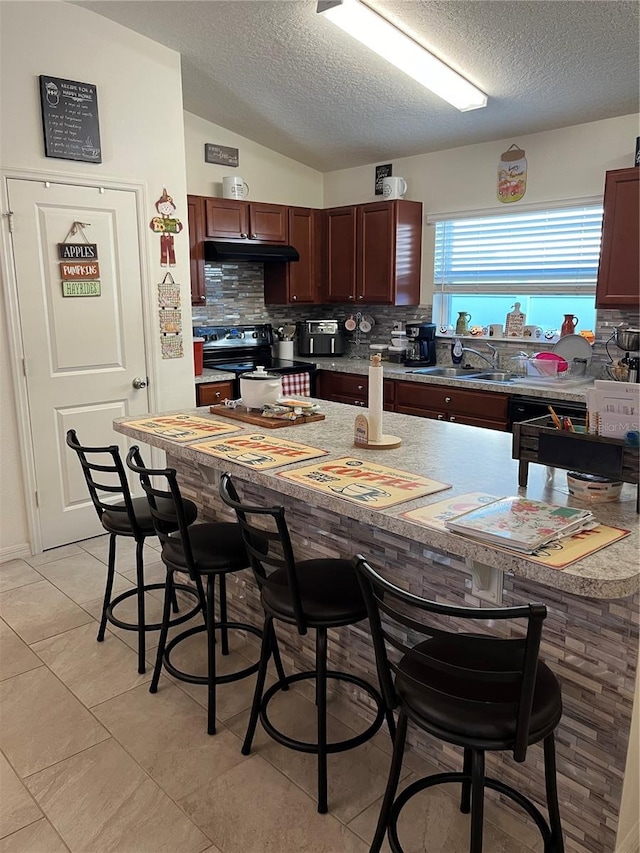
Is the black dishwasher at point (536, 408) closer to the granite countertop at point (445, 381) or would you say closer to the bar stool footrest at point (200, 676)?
the granite countertop at point (445, 381)

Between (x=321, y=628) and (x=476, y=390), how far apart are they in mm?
2766

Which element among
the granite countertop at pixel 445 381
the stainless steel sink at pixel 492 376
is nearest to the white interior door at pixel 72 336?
the granite countertop at pixel 445 381

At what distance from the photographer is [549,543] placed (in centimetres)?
146

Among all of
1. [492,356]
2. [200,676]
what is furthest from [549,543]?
[492,356]

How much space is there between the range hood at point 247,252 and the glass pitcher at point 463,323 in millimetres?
1448

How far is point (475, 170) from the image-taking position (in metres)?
4.75

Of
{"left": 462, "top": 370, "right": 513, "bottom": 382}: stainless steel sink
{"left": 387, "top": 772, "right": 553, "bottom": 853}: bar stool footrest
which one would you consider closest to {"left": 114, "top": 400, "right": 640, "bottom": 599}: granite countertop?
{"left": 387, "top": 772, "right": 553, "bottom": 853}: bar stool footrest

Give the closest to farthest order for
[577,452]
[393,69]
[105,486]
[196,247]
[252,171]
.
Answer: [577,452], [105,486], [393,69], [196,247], [252,171]

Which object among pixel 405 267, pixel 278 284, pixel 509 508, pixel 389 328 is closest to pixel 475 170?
pixel 405 267

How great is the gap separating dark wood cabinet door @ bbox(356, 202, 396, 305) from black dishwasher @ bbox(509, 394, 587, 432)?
153cm

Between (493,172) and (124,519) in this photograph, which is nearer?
(124,519)

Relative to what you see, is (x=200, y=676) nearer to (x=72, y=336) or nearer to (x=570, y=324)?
(x=72, y=336)

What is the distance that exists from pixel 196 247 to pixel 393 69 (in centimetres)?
185

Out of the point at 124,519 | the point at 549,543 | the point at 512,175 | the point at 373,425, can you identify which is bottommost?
the point at 124,519
